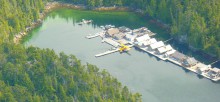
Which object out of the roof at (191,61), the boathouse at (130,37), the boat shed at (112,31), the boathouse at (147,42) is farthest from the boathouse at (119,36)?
the roof at (191,61)

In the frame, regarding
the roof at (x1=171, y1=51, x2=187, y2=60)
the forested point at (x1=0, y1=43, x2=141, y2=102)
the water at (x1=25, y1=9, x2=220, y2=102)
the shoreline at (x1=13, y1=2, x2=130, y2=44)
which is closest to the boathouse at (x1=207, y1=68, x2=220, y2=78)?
the water at (x1=25, y1=9, x2=220, y2=102)

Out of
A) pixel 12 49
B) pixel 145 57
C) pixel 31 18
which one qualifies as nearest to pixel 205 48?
pixel 145 57

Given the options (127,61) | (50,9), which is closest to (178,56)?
(127,61)

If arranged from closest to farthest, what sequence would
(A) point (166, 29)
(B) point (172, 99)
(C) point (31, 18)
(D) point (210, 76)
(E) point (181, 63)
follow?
(B) point (172, 99), (D) point (210, 76), (E) point (181, 63), (A) point (166, 29), (C) point (31, 18)

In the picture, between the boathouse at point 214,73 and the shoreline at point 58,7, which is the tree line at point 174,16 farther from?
the boathouse at point 214,73

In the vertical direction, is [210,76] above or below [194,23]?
below

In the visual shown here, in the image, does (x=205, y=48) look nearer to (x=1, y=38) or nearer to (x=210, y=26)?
(x=210, y=26)

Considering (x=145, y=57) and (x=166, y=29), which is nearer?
(x=145, y=57)

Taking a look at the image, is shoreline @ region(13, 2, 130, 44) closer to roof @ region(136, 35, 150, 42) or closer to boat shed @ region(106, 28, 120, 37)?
boat shed @ region(106, 28, 120, 37)
